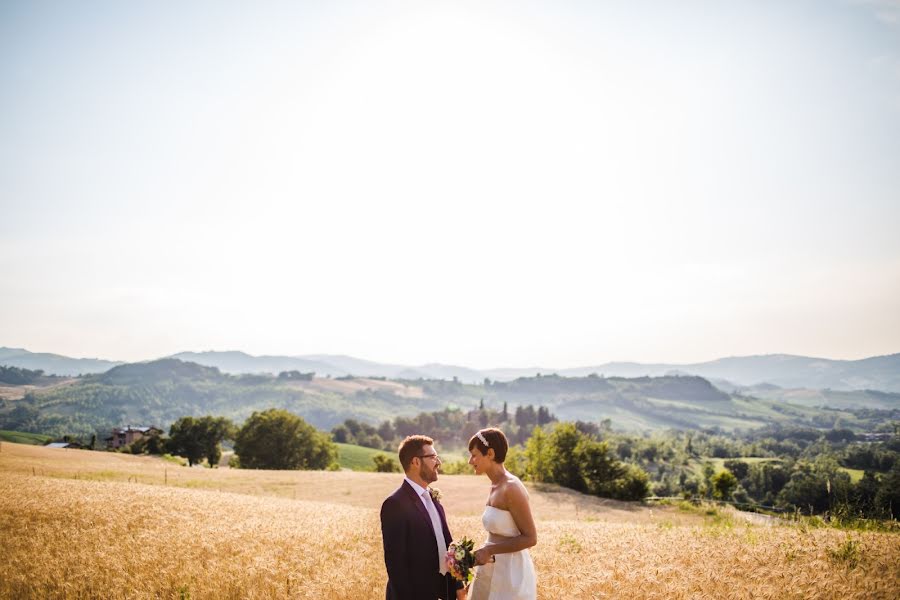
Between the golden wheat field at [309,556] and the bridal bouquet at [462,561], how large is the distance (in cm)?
356

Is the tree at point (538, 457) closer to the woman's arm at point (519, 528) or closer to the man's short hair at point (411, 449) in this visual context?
the woman's arm at point (519, 528)

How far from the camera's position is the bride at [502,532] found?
557 cm

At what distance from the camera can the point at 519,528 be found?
18.5ft

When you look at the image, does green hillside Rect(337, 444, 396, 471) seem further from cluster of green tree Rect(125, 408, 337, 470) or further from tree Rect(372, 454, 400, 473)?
tree Rect(372, 454, 400, 473)

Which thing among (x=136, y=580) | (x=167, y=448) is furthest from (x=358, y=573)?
(x=167, y=448)

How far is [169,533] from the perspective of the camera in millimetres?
11984

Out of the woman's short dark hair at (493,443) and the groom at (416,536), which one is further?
the woman's short dark hair at (493,443)

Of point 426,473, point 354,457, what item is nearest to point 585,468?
point 426,473

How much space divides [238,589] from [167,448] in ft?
308

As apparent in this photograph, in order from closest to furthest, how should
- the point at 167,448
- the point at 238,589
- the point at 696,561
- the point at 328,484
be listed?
the point at 238,589 < the point at 696,561 < the point at 328,484 < the point at 167,448

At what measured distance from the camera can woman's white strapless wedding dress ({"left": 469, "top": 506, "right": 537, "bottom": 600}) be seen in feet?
18.8

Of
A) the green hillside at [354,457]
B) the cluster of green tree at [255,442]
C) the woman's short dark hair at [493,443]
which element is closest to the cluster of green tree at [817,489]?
the woman's short dark hair at [493,443]

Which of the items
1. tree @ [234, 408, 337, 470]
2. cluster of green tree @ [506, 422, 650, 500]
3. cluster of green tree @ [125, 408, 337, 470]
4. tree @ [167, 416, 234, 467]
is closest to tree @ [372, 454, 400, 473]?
cluster of green tree @ [125, 408, 337, 470]

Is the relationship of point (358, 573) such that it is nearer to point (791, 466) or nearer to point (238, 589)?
point (238, 589)
